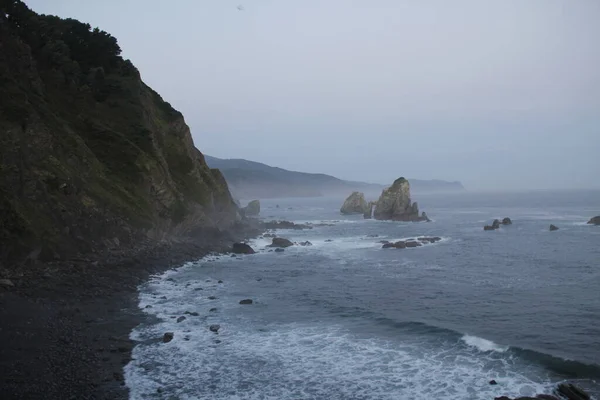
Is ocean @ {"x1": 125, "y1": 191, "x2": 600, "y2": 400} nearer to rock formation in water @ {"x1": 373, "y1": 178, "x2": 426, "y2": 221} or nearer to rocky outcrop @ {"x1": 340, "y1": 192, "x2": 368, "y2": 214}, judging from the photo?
rock formation in water @ {"x1": 373, "y1": 178, "x2": 426, "y2": 221}

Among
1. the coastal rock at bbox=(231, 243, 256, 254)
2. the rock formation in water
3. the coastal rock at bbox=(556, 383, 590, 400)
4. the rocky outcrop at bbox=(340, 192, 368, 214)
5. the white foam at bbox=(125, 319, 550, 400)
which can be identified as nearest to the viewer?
the coastal rock at bbox=(556, 383, 590, 400)

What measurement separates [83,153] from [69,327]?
68.4 ft

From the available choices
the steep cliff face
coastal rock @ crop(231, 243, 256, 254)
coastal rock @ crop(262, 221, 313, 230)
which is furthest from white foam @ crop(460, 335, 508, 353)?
coastal rock @ crop(262, 221, 313, 230)

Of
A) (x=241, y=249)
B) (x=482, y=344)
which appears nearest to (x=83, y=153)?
(x=241, y=249)

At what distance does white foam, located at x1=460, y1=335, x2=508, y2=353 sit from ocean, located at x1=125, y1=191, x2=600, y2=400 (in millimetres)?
89

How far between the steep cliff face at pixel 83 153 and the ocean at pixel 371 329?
6836 mm

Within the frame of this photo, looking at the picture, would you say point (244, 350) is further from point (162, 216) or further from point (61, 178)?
point (162, 216)

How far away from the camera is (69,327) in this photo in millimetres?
19688

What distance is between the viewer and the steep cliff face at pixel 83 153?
1077 inches

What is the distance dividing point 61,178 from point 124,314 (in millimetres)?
13049

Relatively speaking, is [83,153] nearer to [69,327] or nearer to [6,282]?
[6,282]

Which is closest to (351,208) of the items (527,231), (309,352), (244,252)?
(527,231)

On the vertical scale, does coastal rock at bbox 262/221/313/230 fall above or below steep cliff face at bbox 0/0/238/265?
below

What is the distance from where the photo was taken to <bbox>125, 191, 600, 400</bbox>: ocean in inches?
640
